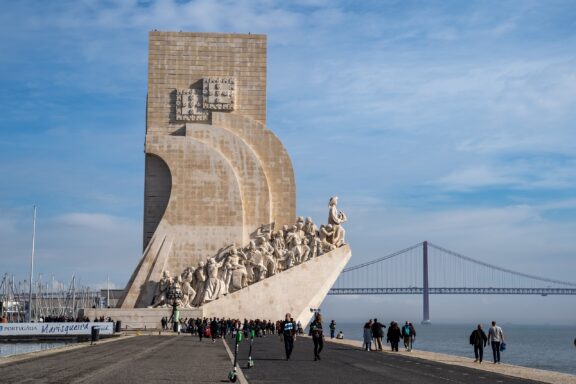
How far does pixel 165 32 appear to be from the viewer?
107ft

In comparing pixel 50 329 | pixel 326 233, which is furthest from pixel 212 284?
pixel 50 329

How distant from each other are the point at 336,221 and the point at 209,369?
1901cm

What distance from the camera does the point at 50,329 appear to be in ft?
78.9

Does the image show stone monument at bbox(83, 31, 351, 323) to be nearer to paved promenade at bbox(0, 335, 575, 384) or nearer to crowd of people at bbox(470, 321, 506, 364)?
crowd of people at bbox(470, 321, 506, 364)

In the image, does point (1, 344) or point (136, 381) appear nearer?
point (136, 381)

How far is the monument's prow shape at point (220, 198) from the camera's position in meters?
29.0

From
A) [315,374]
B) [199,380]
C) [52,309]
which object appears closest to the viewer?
[199,380]

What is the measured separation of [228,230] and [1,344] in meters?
11.4

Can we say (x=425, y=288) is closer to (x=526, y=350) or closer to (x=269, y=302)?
(x=526, y=350)

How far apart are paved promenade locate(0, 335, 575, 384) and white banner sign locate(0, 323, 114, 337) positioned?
8.33 m

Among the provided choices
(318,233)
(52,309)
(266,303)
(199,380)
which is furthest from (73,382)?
(52,309)

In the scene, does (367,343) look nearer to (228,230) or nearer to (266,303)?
(266,303)

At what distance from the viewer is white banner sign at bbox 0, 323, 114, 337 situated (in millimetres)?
23391

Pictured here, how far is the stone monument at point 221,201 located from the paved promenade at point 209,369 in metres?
12.9
